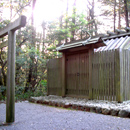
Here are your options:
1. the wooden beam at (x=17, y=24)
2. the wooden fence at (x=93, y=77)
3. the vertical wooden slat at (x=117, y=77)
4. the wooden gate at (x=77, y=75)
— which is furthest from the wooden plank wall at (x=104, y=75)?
the wooden beam at (x=17, y=24)

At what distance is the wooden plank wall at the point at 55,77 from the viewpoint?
7607 millimetres

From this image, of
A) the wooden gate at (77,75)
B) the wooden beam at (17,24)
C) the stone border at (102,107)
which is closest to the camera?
the wooden beam at (17,24)

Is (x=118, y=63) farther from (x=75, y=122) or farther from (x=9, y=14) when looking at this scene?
(x=9, y=14)

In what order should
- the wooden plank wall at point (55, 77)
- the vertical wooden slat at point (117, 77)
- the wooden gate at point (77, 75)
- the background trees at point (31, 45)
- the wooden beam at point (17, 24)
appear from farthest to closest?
the background trees at point (31, 45)
the wooden plank wall at point (55, 77)
the wooden gate at point (77, 75)
the vertical wooden slat at point (117, 77)
the wooden beam at point (17, 24)

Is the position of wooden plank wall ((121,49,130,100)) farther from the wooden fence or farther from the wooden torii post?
the wooden torii post

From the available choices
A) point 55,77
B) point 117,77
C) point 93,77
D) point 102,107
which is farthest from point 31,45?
point 102,107

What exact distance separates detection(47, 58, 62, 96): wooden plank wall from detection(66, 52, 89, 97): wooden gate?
1.58 feet

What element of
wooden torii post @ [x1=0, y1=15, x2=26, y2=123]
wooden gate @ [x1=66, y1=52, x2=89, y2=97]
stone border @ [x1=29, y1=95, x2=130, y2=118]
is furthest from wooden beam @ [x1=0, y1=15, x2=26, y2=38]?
wooden gate @ [x1=66, y1=52, x2=89, y2=97]

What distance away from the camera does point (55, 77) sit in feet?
25.8

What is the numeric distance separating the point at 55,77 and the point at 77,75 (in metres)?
1.45

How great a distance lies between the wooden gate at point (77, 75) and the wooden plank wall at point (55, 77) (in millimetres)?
483

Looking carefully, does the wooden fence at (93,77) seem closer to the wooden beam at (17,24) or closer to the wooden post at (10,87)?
the wooden post at (10,87)

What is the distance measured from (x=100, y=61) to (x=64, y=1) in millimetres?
13168

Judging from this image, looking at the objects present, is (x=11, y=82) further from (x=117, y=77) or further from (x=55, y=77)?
(x=55, y=77)
